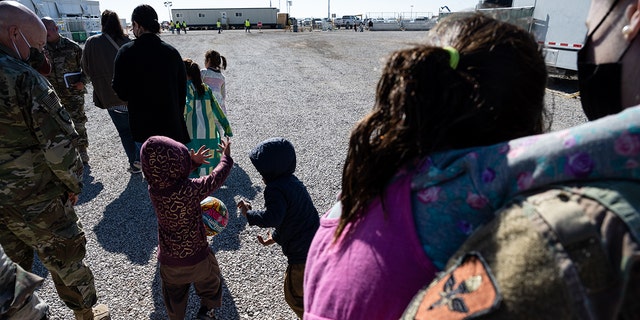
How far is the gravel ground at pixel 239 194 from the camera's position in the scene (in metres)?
3.25

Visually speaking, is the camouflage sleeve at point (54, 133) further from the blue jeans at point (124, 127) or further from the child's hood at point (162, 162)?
the blue jeans at point (124, 127)

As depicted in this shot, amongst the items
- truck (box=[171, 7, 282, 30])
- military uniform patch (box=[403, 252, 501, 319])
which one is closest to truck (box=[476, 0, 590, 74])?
military uniform patch (box=[403, 252, 501, 319])

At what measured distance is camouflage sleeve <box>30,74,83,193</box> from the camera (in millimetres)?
2281

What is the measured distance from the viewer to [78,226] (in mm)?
2676

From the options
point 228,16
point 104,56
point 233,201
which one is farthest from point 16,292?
point 228,16

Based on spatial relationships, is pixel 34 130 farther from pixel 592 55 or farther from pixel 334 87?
pixel 334 87

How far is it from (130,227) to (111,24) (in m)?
2.53

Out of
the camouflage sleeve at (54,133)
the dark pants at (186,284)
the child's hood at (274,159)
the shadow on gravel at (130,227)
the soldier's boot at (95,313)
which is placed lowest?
the shadow on gravel at (130,227)

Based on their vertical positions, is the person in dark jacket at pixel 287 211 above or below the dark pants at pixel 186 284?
above

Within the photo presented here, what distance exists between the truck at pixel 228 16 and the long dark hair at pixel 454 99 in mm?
59870

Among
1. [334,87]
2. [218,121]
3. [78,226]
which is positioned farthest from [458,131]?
[334,87]

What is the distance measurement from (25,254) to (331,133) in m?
5.61

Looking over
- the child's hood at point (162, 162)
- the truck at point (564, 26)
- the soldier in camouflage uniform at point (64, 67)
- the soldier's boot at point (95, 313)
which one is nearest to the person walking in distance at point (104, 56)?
the soldier in camouflage uniform at point (64, 67)

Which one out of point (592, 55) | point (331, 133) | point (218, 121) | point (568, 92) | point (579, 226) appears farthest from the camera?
point (568, 92)
